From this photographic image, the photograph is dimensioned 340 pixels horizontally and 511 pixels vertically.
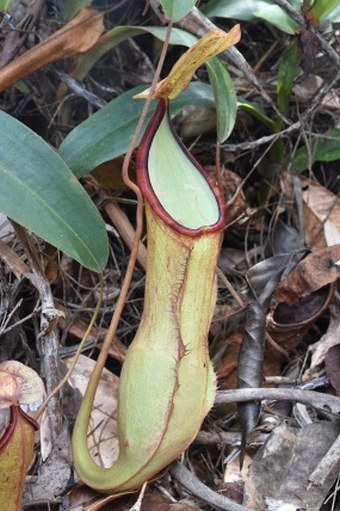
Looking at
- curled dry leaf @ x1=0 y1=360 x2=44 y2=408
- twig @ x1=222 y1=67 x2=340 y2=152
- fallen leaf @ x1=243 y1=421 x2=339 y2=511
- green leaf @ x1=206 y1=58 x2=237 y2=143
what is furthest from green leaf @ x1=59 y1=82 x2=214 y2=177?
fallen leaf @ x1=243 y1=421 x2=339 y2=511

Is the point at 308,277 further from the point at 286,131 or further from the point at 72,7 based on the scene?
the point at 72,7

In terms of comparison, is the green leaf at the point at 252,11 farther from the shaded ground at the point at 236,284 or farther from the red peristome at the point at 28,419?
the red peristome at the point at 28,419

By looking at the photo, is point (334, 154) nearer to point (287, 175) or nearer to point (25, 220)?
point (287, 175)

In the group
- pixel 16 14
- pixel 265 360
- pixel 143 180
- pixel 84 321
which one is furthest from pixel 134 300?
pixel 16 14

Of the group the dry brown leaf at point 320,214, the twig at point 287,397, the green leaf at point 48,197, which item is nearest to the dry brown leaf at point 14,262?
the green leaf at point 48,197

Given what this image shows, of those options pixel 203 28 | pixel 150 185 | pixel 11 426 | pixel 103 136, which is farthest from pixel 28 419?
pixel 203 28

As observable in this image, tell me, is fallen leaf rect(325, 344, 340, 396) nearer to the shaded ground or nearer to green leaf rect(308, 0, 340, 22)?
the shaded ground
